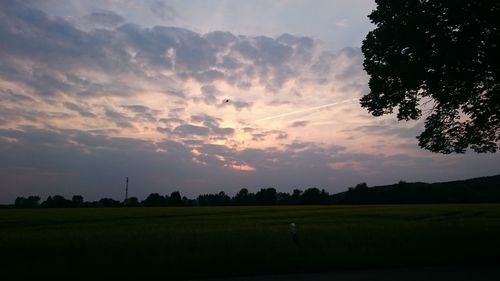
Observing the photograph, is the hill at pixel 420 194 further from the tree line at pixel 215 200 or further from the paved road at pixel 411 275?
the paved road at pixel 411 275

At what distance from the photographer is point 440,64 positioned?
1602cm

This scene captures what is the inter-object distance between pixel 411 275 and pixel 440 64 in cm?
821

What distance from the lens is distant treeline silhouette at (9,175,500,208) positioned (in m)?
105

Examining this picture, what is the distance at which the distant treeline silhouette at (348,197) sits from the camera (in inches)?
4139

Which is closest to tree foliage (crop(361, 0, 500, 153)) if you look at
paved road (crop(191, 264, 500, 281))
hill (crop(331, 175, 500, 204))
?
paved road (crop(191, 264, 500, 281))

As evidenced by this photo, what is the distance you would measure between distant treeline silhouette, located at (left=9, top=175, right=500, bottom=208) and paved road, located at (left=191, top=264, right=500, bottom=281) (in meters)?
99.8

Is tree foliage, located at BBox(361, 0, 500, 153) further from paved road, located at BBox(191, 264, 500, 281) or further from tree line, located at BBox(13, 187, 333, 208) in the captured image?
tree line, located at BBox(13, 187, 333, 208)

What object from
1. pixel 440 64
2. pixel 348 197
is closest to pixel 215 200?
pixel 348 197

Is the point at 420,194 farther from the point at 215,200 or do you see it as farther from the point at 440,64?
the point at 440,64

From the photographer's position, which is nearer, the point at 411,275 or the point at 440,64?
the point at 411,275

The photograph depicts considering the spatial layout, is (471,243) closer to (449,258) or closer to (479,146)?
(449,258)

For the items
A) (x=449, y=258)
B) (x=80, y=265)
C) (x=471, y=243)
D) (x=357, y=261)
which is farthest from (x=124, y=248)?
(x=471, y=243)

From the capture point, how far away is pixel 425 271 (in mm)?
11758

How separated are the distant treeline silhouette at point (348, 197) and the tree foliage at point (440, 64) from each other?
92102mm
